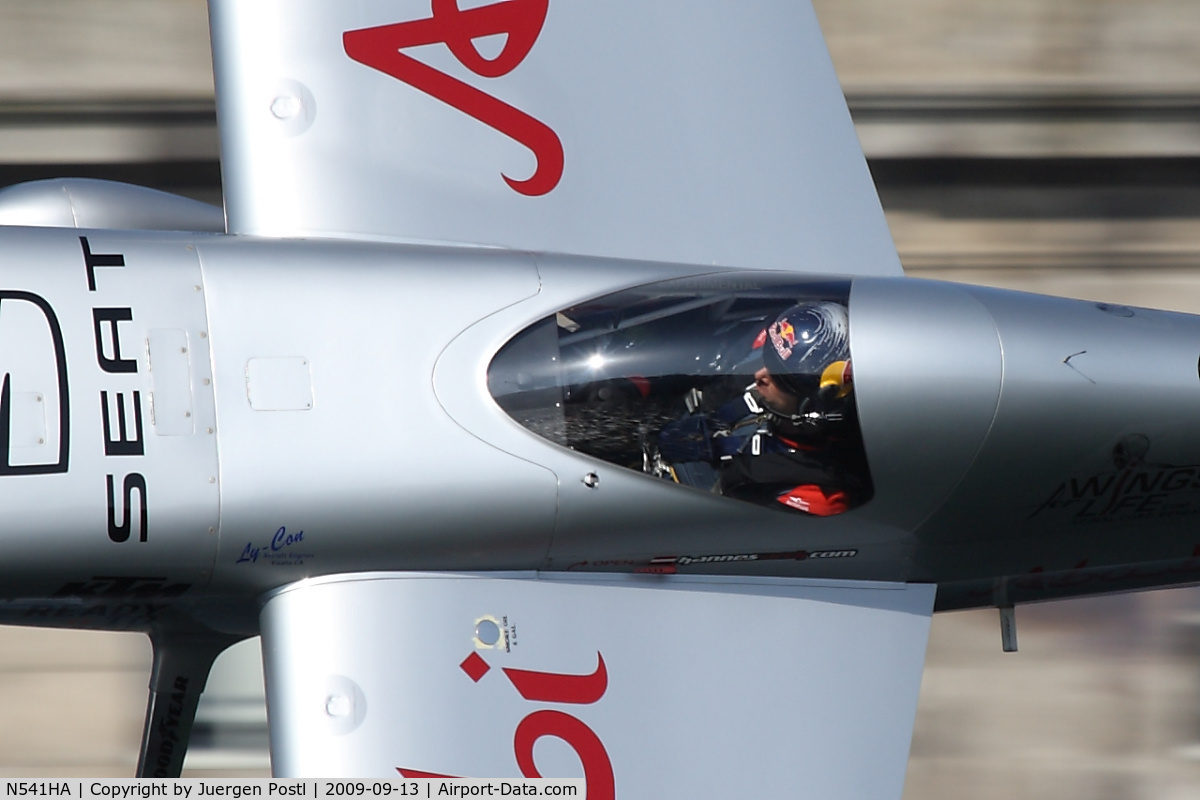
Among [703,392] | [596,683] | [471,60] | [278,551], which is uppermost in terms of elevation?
[471,60]

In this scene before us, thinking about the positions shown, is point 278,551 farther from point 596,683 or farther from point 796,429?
point 796,429

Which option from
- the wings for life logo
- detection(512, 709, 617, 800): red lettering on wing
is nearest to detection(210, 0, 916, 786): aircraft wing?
detection(512, 709, 617, 800): red lettering on wing

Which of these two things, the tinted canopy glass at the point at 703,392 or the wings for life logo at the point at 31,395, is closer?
the wings for life logo at the point at 31,395

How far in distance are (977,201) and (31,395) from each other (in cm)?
422

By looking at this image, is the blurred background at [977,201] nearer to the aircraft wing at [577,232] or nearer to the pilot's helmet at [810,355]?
the aircraft wing at [577,232]

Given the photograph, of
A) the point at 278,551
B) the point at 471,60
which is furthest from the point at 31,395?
the point at 471,60

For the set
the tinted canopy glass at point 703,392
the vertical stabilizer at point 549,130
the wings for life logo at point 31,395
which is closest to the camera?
the wings for life logo at point 31,395

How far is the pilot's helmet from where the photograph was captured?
10.6ft

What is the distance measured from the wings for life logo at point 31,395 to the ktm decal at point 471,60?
3.98ft

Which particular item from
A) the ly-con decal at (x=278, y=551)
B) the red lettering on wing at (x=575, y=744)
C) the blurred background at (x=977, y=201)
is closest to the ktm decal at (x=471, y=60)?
the ly-con decal at (x=278, y=551)

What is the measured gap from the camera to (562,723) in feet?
9.92

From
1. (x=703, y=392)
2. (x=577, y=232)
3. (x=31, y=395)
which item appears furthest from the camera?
(x=577, y=232)

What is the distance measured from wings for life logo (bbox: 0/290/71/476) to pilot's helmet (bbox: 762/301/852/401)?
174cm

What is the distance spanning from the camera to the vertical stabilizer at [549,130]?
3.43 meters
